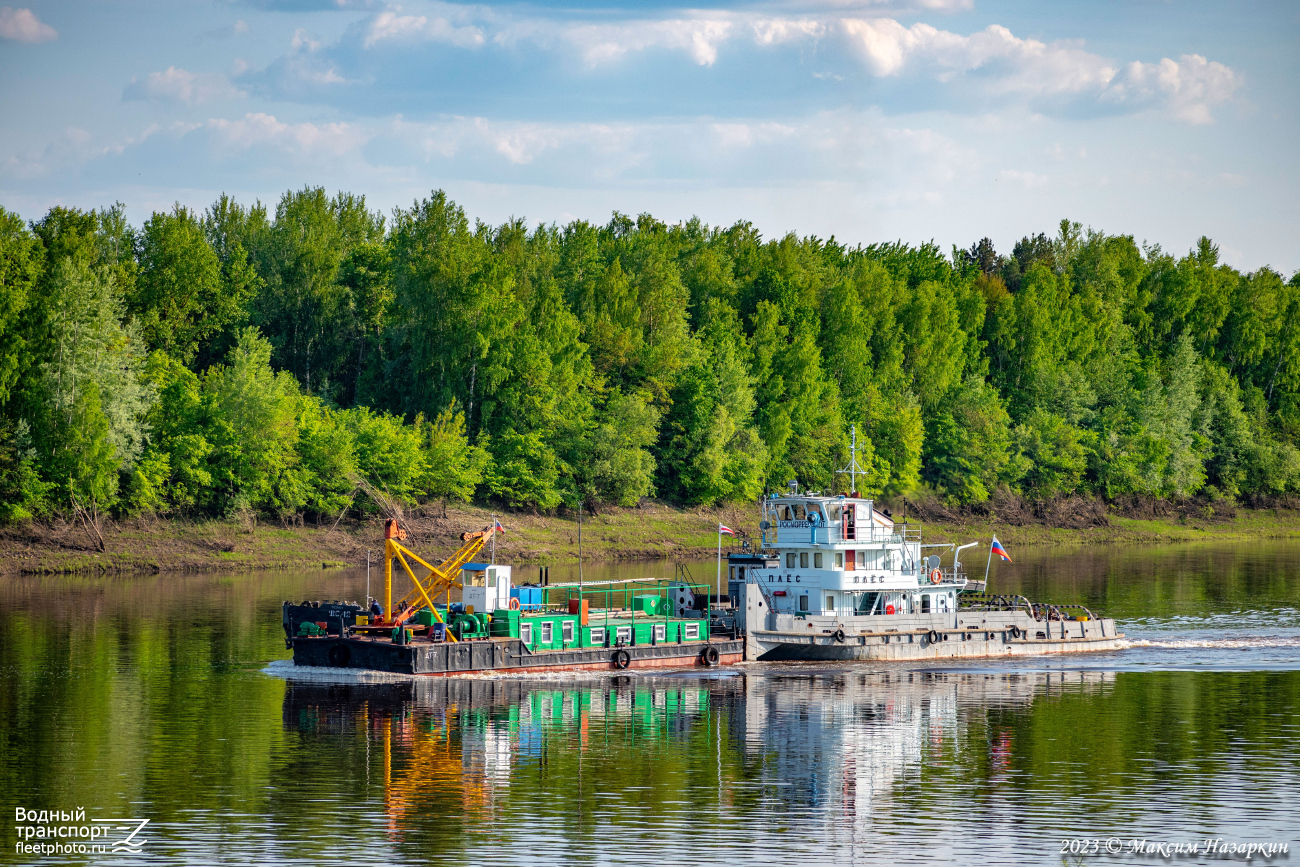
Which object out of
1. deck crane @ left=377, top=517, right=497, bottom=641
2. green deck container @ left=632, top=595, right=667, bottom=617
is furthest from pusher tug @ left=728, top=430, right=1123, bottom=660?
deck crane @ left=377, top=517, right=497, bottom=641

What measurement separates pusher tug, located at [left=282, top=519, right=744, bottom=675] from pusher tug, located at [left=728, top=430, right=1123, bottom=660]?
2835 millimetres

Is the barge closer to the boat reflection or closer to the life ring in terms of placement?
the life ring

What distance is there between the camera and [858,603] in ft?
231

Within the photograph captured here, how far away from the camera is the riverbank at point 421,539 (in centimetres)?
9956

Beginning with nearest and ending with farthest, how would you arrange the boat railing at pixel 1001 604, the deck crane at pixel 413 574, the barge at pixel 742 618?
the deck crane at pixel 413 574 < the barge at pixel 742 618 < the boat railing at pixel 1001 604

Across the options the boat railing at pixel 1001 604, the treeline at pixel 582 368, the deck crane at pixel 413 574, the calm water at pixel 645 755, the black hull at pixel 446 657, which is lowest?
the calm water at pixel 645 755

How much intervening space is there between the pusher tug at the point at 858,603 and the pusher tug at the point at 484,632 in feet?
9.30

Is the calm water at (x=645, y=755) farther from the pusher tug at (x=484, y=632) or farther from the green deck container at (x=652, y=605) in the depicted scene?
the green deck container at (x=652, y=605)

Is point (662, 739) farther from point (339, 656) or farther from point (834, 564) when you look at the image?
point (834, 564)

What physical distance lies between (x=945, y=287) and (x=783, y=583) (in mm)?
110161

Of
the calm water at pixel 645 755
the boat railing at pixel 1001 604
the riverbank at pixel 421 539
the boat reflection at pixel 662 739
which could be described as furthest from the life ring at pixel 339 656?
the riverbank at pixel 421 539

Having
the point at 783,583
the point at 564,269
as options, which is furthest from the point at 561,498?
the point at 783,583

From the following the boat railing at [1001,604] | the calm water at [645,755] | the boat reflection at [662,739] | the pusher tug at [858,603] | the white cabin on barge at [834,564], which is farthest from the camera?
the boat railing at [1001,604]

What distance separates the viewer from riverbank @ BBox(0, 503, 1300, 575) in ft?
327
